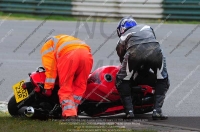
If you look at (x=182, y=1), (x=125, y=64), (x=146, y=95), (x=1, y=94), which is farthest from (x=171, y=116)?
(x=182, y=1)

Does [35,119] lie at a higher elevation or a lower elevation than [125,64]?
lower

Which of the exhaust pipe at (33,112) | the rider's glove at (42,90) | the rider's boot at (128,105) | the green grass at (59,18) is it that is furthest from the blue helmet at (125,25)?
the green grass at (59,18)

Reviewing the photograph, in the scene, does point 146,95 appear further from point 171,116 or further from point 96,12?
point 96,12

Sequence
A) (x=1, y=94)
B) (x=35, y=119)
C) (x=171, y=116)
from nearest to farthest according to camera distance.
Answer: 1. (x=35, y=119)
2. (x=171, y=116)
3. (x=1, y=94)

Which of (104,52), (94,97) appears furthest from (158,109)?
(104,52)

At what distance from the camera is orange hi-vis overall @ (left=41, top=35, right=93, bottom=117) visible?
8047 mm

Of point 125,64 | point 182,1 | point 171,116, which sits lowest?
point 171,116

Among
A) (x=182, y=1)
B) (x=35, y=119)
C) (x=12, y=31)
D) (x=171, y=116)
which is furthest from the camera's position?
(x=182, y=1)

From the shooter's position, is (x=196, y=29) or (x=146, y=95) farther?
(x=196, y=29)

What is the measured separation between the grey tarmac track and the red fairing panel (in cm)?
125

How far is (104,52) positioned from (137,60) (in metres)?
6.93

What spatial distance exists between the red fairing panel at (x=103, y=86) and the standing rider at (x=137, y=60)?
0.61 feet

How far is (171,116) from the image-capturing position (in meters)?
9.09

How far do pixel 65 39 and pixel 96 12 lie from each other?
13.6m
